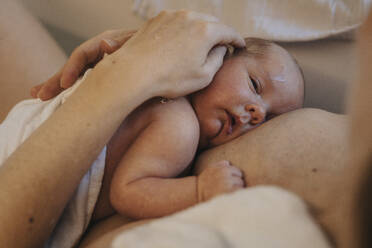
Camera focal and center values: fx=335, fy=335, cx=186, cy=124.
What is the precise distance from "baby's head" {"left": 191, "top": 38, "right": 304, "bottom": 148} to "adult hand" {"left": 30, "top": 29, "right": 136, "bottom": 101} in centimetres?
27

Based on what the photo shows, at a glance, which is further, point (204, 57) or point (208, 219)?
point (204, 57)

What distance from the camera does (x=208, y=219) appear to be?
0.33m

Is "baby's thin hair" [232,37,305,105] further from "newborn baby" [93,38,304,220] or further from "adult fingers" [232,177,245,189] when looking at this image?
"adult fingers" [232,177,245,189]

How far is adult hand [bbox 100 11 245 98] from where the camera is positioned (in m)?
0.73

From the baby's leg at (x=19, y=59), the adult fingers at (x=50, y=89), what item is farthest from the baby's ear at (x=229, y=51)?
the baby's leg at (x=19, y=59)

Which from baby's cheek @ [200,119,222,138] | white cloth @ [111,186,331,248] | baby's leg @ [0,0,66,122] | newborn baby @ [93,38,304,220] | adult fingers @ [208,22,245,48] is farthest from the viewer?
baby's leg @ [0,0,66,122]

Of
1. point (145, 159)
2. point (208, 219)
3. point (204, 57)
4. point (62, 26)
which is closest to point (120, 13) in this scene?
point (62, 26)

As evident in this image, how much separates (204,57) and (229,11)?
64 cm

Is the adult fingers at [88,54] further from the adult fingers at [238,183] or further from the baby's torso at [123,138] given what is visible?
the adult fingers at [238,183]

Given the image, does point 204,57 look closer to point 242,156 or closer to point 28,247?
point 242,156

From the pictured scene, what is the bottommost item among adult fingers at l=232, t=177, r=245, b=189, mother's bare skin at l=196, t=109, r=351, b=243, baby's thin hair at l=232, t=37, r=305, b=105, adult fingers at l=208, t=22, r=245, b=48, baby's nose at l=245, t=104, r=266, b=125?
baby's nose at l=245, t=104, r=266, b=125

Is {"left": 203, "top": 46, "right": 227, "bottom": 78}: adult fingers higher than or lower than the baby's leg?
lower

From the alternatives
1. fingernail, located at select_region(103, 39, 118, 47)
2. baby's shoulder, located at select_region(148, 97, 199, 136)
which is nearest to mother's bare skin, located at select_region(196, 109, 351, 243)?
baby's shoulder, located at select_region(148, 97, 199, 136)

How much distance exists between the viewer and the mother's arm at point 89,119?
24.7 inches
